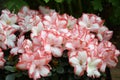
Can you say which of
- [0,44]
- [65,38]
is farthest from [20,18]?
[65,38]

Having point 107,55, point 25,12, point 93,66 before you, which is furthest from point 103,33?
point 25,12

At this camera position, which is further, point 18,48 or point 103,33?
point 103,33

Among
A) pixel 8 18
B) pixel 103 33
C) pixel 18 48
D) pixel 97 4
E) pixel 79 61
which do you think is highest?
pixel 97 4

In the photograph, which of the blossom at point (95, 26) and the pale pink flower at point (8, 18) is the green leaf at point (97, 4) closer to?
the blossom at point (95, 26)

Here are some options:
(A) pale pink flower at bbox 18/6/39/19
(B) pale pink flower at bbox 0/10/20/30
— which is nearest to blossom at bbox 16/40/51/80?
(B) pale pink flower at bbox 0/10/20/30

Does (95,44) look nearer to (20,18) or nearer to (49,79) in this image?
(49,79)

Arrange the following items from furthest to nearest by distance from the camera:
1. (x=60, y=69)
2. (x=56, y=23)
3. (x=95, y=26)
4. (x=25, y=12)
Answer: (x=25, y=12), (x=95, y=26), (x=56, y=23), (x=60, y=69)

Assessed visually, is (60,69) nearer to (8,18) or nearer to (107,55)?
(107,55)

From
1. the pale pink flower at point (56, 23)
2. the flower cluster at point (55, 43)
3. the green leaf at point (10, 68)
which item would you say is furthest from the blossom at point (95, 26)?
the green leaf at point (10, 68)

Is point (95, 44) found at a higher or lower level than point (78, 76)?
higher
